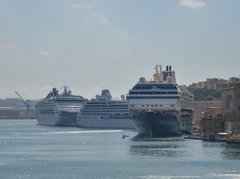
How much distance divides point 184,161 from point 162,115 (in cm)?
5024

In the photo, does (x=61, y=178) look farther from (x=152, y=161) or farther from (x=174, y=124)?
(x=174, y=124)

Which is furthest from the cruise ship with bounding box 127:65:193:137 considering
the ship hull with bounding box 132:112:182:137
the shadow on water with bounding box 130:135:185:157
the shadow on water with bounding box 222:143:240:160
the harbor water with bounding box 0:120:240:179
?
the shadow on water with bounding box 222:143:240:160

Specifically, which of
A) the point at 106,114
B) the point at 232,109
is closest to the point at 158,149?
the point at 232,109

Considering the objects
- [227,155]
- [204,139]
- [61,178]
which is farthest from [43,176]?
[204,139]

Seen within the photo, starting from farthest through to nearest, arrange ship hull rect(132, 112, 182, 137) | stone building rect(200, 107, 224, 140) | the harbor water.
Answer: ship hull rect(132, 112, 182, 137)
stone building rect(200, 107, 224, 140)
the harbor water

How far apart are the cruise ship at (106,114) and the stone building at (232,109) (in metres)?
64.3

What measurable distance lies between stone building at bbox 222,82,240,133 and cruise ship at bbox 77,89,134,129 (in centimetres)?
6426

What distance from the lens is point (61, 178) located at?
58625 mm

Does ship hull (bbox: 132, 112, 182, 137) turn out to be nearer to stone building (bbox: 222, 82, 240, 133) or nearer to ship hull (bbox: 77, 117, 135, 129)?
stone building (bbox: 222, 82, 240, 133)

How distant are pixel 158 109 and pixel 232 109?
17764 mm

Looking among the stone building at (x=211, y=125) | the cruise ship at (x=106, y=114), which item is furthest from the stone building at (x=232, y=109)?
the cruise ship at (x=106, y=114)

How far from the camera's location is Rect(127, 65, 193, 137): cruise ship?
122m

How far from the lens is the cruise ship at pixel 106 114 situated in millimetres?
177125

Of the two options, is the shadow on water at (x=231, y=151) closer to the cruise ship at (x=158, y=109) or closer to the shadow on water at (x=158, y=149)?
the shadow on water at (x=158, y=149)
